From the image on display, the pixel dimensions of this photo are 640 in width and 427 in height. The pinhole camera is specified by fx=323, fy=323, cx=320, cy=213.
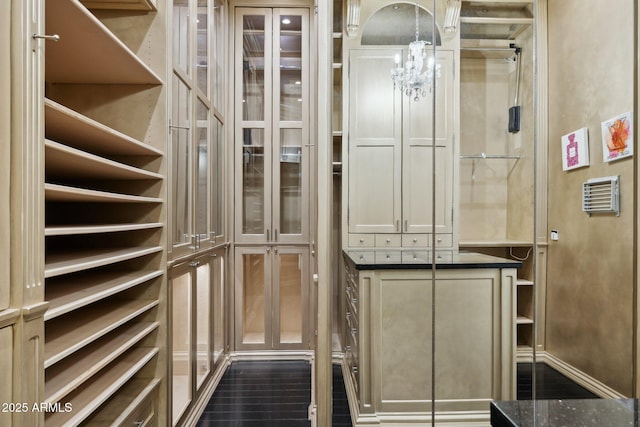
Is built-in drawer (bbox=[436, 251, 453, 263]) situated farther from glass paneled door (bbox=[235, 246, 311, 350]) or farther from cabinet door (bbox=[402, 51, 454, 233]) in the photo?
glass paneled door (bbox=[235, 246, 311, 350])

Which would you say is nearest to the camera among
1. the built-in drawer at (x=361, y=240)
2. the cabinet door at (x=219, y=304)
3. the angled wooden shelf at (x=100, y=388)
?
the angled wooden shelf at (x=100, y=388)

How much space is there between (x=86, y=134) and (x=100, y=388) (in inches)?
37.9

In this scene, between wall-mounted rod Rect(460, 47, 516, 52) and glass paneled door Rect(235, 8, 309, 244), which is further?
glass paneled door Rect(235, 8, 309, 244)

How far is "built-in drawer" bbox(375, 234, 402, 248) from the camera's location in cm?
202

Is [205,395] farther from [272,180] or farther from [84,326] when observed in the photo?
[272,180]

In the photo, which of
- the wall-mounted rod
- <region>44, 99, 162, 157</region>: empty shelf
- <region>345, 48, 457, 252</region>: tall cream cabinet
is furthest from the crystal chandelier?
<region>44, 99, 162, 157</region>: empty shelf

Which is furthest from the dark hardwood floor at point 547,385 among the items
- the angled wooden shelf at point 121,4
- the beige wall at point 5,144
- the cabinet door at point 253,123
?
the angled wooden shelf at point 121,4

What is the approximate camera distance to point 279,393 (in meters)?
2.38

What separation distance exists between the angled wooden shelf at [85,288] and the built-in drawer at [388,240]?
132 cm

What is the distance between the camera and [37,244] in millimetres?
809

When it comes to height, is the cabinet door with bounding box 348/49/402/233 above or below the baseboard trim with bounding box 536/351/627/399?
above

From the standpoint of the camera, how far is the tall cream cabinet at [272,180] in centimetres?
Result: 298

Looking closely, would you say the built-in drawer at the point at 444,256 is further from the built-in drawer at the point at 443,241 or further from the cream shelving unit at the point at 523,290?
the cream shelving unit at the point at 523,290

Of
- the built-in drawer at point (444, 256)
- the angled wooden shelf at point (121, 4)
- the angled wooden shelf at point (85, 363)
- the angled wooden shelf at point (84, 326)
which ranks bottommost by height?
the angled wooden shelf at point (85, 363)
